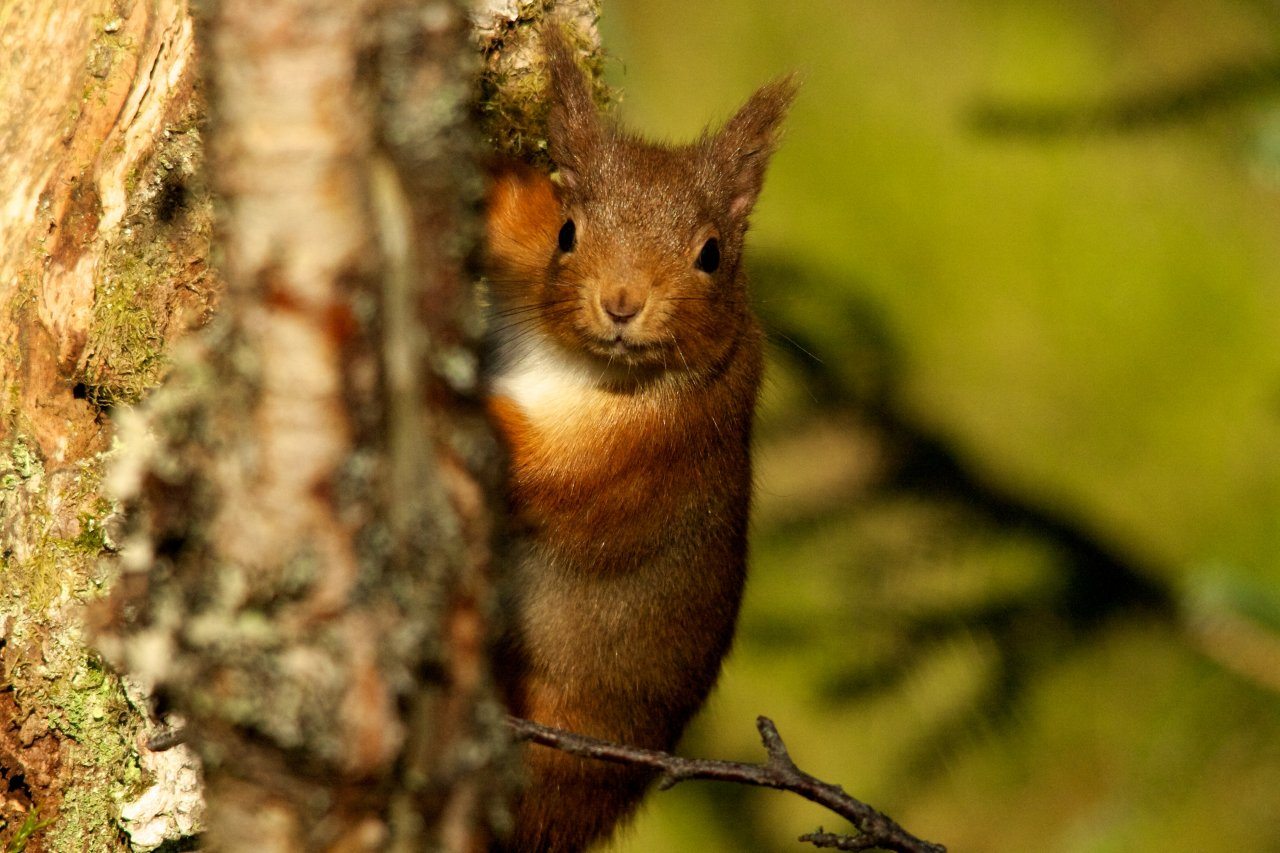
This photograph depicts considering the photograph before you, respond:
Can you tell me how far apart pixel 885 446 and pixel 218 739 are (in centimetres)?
212

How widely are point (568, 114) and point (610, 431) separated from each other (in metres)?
0.54

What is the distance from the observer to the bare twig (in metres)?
1.41

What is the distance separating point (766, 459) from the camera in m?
3.15

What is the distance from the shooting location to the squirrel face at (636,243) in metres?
1.97

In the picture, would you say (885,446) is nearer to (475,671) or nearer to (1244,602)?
(1244,602)

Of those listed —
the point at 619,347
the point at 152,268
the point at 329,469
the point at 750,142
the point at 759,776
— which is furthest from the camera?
the point at 750,142

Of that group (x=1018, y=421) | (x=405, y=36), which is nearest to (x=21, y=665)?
(x=405, y=36)

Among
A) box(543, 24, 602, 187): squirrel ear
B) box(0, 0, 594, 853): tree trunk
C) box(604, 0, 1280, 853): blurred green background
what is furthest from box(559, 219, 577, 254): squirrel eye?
box(0, 0, 594, 853): tree trunk

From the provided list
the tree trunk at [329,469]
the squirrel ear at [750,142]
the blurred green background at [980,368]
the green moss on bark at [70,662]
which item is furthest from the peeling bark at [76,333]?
the blurred green background at [980,368]

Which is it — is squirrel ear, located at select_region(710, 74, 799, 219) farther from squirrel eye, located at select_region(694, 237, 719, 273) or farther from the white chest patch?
the white chest patch

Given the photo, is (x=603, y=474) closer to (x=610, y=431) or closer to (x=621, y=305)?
(x=610, y=431)

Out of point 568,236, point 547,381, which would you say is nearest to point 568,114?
point 568,236

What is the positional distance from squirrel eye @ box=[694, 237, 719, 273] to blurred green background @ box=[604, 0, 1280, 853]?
0.61m

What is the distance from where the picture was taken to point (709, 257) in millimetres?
2113
